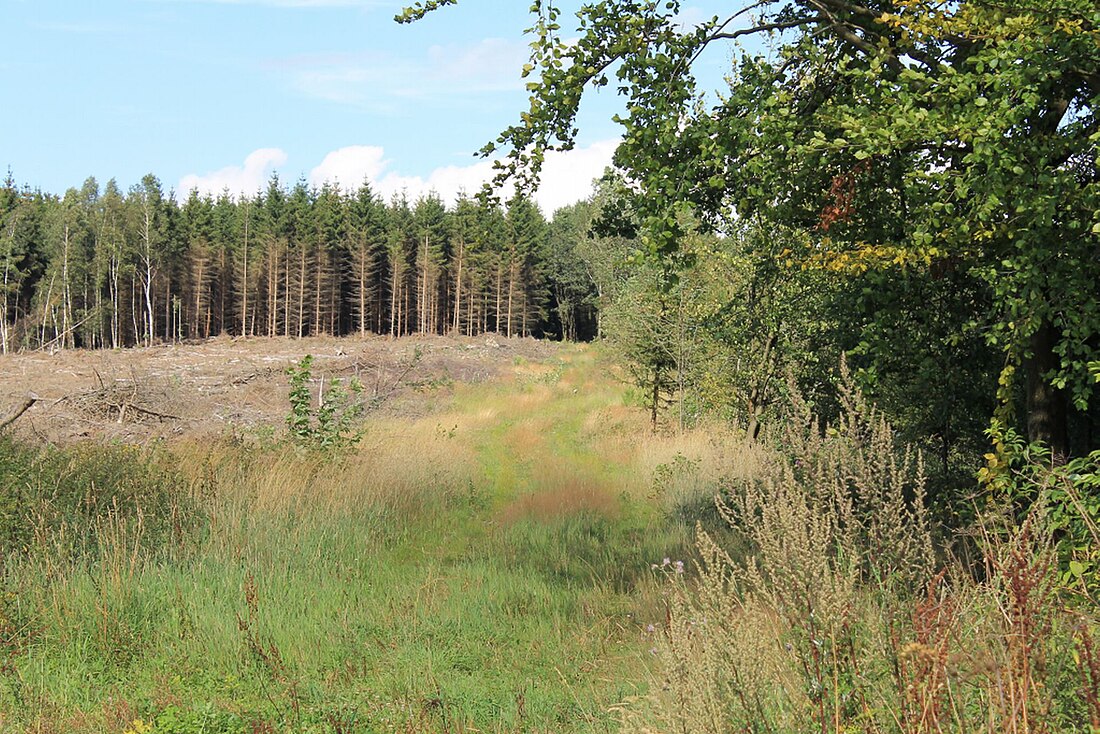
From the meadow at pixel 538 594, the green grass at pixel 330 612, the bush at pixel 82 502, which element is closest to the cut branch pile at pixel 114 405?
the meadow at pixel 538 594

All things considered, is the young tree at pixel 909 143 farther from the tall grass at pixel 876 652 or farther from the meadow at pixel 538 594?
the tall grass at pixel 876 652

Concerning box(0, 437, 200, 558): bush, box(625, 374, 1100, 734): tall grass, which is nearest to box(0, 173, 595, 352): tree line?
box(0, 437, 200, 558): bush

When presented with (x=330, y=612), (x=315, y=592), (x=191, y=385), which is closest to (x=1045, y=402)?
(x=330, y=612)

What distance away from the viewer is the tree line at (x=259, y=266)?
68062mm

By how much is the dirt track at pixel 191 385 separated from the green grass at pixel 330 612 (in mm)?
4488

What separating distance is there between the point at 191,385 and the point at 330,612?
23050 mm

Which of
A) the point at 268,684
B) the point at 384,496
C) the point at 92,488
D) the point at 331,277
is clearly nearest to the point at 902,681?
the point at 268,684

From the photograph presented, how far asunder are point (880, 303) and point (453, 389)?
1005 inches

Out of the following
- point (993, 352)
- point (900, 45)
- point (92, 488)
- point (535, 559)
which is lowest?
point (535, 559)

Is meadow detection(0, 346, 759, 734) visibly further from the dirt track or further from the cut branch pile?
the cut branch pile

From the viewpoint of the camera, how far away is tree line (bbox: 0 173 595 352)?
6806cm

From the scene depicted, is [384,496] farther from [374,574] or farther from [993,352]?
[993,352]

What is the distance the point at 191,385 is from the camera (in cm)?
2747

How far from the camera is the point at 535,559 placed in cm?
885
